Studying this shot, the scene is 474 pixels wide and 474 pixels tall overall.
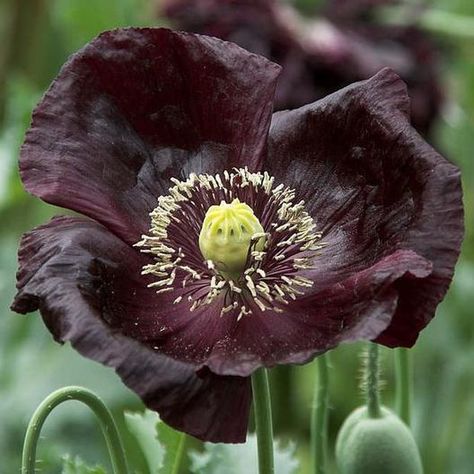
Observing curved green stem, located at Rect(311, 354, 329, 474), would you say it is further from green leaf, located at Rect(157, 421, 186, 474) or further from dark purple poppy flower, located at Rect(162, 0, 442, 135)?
dark purple poppy flower, located at Rect(162, 0, 442, 135)

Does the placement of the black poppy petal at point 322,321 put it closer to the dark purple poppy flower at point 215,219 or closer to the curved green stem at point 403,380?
the dark purple poppy flower at point 215,219

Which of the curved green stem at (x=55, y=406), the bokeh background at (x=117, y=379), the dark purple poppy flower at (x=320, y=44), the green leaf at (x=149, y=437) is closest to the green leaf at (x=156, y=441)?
the green leaf at (x=149, y=437)

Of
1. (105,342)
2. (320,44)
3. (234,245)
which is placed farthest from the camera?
(320,44)

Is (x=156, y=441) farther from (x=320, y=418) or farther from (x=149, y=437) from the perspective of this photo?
(x=320, y=418)

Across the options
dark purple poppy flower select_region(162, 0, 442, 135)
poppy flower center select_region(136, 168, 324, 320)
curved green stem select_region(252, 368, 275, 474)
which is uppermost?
dark purple poppy flower select_region(162, 0, 442, 135)

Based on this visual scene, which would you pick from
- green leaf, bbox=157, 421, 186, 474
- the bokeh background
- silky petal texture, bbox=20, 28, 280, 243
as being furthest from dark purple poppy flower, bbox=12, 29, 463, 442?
the bokeh background

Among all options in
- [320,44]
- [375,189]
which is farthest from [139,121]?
[320,44]
